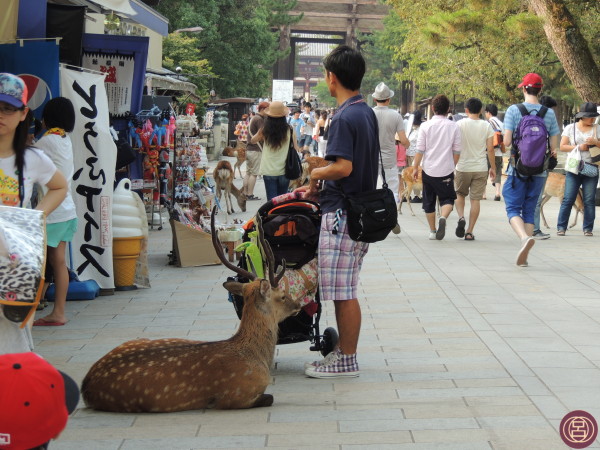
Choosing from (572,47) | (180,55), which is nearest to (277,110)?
(572,47)

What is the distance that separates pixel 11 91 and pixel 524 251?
6789 millimetres

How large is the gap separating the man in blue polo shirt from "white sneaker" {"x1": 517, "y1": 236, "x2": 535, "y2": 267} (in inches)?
188

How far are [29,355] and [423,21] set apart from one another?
78.1 ft

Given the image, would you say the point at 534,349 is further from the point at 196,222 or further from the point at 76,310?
the point at 196,222

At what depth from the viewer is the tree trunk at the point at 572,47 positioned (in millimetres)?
18344

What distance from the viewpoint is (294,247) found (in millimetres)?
6090

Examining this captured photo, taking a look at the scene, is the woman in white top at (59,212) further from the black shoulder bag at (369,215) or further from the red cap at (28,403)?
the red cap at (28,403)

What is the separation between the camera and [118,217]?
9.18 m

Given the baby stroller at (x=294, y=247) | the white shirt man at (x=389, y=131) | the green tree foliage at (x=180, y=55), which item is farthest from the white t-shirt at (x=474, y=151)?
the green tree foliage at (x=180, y=55)

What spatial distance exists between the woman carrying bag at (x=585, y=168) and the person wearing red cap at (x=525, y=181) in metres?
2.27

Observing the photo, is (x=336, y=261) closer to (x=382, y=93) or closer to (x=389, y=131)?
(x=389, y=131)

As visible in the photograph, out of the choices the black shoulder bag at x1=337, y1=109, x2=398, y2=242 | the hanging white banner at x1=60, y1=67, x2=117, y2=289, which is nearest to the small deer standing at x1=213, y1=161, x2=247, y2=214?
the hanging white banner at x1=60, y1=67, x2=117, y2=289

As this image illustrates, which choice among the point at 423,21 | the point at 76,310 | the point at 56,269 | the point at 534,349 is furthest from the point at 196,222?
the point at 423,21

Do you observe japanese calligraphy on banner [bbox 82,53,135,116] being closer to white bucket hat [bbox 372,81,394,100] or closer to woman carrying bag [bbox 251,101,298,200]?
woman carrying bag [bbox 251,101,298,200]
